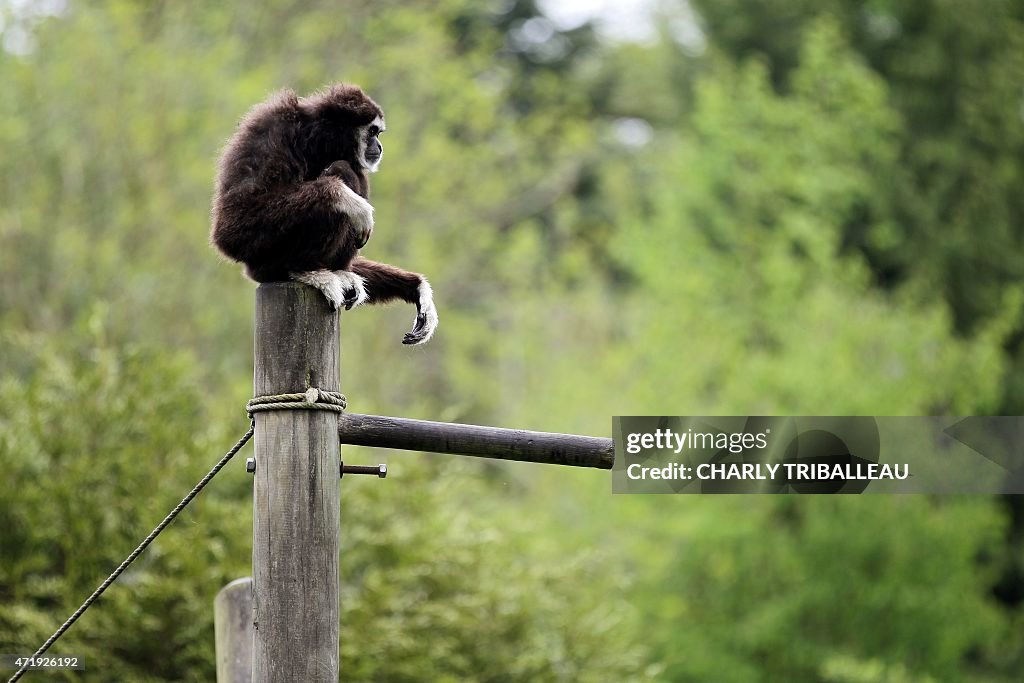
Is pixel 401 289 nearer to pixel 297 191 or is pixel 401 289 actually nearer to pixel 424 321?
pixel 424 321

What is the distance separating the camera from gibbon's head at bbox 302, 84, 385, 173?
389 centimetres

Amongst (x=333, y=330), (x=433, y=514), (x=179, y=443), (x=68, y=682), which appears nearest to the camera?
(x=333, y=330)

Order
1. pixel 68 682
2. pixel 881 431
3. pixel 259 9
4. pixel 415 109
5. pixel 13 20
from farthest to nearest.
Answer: pixel 415 109, pixel 259 9, pixel 881 431, pixel 13 20, pixel 68 682

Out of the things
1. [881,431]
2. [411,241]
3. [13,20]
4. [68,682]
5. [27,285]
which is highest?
[13,20]

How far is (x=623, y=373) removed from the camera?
1617 cm

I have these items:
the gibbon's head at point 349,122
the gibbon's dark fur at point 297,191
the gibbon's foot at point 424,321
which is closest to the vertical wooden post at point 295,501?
the gibbon's dark fur at point 297,191

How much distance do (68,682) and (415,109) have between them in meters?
10.6

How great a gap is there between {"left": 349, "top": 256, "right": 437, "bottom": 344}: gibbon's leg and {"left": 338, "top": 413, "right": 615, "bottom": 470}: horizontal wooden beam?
0.33m

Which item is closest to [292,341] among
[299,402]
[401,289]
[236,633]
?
[299,402]

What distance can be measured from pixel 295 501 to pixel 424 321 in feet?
2.55

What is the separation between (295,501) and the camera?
322 centimetres

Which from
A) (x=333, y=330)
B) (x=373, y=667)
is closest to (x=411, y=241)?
→ (x=373, y=667)

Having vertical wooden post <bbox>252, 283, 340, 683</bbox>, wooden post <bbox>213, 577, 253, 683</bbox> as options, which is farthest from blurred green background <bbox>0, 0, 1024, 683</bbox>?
vertical wooden post <bbox>252, 283, 340, 683</bbox>

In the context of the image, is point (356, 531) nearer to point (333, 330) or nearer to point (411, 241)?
point (333, 330)
